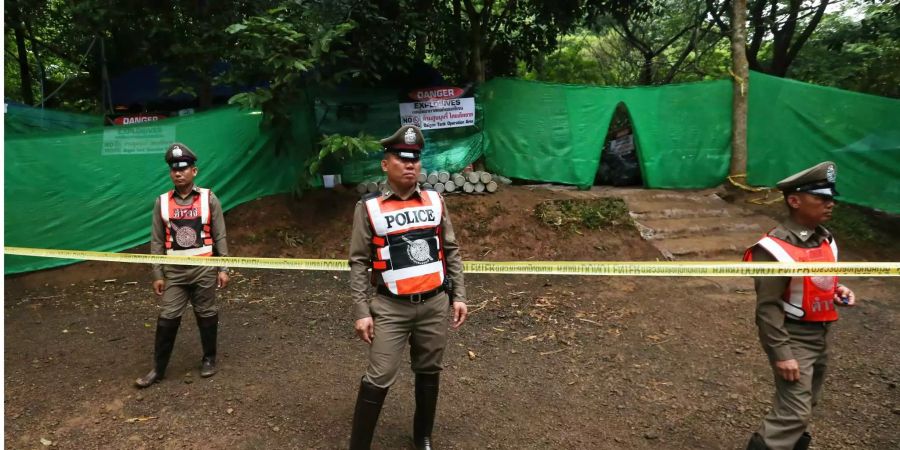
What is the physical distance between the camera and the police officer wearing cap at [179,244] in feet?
13.5

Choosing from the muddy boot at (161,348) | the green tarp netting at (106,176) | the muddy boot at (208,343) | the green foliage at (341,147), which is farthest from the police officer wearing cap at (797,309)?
the green tarp netting at (106,176)

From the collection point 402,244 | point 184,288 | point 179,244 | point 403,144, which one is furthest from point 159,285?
point 403,144

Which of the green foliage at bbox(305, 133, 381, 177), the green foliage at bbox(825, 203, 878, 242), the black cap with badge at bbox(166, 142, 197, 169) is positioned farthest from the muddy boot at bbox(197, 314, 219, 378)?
the green foliage at bbox(825, 203, 878, 242)

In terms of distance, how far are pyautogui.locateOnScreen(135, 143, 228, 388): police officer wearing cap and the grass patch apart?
4.91 meters

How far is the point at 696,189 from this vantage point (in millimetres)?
9172

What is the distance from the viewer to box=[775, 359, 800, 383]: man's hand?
2.58 m

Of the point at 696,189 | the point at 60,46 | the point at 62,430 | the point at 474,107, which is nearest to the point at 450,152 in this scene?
the point at 474,107

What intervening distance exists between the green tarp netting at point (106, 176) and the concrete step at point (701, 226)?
5.85 metres

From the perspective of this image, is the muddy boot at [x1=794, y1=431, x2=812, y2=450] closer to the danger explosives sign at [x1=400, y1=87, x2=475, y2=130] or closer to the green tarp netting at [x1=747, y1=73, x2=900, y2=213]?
the green tarp netting at [x1=747, y1=73, x2=900, y2=213]

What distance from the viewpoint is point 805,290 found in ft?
8.57

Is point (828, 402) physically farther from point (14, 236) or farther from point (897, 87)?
point (14, 236)

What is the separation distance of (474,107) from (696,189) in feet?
13.0

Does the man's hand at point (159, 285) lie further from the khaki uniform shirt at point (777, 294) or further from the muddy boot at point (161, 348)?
the khaki uniform shirt at point (777, 294)

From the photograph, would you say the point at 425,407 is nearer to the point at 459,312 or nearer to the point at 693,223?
the point at 459,312
